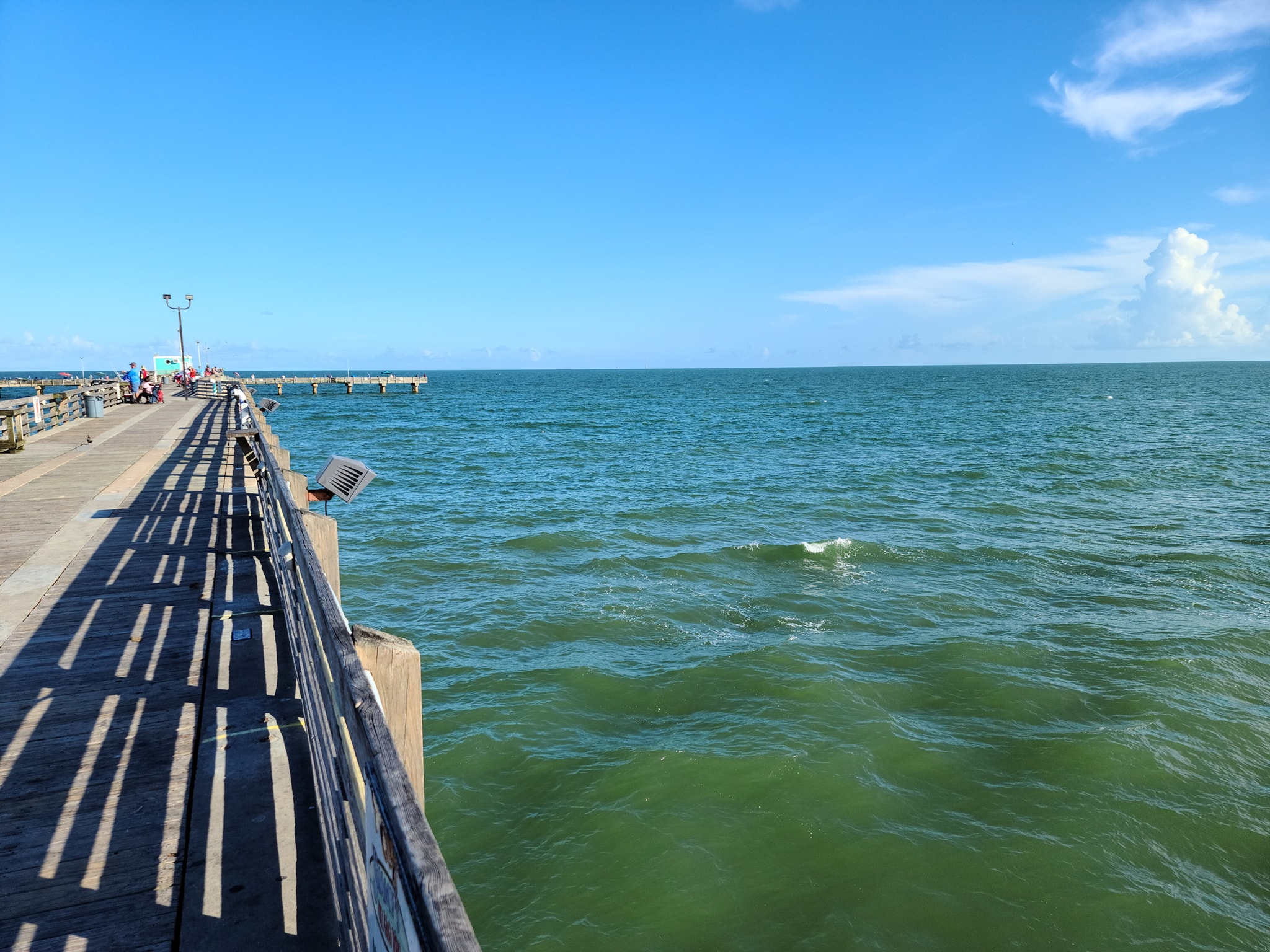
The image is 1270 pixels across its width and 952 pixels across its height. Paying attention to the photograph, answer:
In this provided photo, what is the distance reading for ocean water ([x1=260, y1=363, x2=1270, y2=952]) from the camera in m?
5.61

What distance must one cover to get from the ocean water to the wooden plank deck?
2.49m

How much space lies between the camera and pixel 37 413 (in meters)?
19.9

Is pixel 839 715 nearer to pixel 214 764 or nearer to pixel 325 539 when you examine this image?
pixel 325 539

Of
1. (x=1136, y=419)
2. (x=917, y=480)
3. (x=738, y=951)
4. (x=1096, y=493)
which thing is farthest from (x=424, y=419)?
(x=738, y=951)

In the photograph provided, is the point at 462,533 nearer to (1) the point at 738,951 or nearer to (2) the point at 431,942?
(1) the point at 738,951

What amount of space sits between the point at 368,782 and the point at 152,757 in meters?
3.03

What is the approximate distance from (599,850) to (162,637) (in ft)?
12.2

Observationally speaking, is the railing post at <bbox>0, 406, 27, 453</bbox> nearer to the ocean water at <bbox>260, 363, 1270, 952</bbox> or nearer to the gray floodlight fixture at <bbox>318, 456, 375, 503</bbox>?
the ocean water at <bbox>260, 363, 1270, 952</bbox>

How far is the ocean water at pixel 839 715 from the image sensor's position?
5605 millimetres

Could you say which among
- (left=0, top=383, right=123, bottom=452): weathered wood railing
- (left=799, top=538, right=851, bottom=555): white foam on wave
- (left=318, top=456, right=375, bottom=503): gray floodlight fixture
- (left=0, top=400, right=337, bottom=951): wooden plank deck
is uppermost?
(left=0, top=383, right=123, bottom=452): weathered wood railing

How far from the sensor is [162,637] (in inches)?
212

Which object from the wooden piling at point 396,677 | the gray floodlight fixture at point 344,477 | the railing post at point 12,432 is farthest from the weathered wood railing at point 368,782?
the railing post at point 12,432

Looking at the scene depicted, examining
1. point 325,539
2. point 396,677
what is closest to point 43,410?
point 325,539

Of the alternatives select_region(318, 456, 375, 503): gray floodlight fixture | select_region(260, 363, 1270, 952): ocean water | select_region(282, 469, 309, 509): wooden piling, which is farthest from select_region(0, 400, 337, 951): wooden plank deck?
select_region(260, 363, 1270, 952): ocean water
